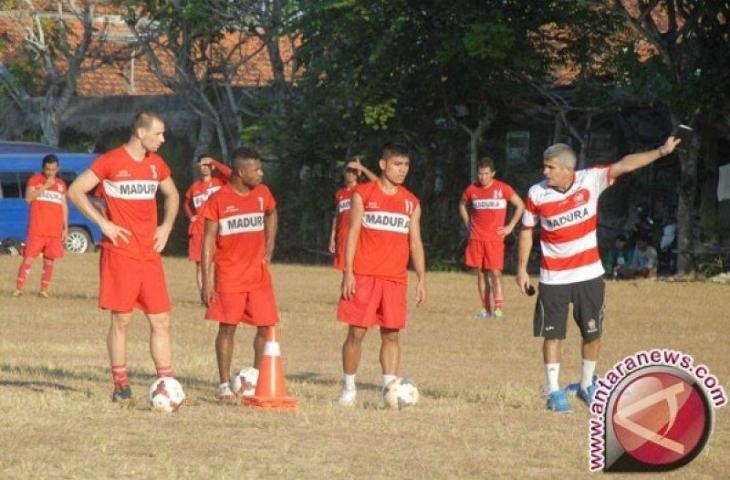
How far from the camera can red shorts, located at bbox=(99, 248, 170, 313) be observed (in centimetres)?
1249

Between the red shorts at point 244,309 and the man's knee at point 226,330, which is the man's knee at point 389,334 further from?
the man's knee at point 226,330

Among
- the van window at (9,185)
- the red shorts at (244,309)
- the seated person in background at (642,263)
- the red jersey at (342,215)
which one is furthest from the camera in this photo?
the van window at (9,185)

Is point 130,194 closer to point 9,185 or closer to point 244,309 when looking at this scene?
point 244,309

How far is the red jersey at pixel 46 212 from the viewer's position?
25.2 metres

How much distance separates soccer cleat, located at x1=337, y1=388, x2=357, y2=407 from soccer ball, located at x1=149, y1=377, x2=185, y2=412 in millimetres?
1299

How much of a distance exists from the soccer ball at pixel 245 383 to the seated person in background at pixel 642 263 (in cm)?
2161

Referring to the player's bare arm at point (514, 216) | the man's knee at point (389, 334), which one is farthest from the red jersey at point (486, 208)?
the man's knee at point (389, 334)

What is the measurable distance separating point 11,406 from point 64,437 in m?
1.63

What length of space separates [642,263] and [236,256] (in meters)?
21.7

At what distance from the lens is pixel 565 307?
12.8 meters

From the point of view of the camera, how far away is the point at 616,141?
3791 centimetres

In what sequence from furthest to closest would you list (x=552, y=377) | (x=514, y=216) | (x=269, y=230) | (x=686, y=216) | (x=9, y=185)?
(x=9, y=185), (x=686, y=216), (x=514, y=216), (x=269, y=230), (x=552, y=377)

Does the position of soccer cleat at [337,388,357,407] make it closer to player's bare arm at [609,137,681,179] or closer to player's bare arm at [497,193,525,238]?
player's bare arm at [609,137,681,179]

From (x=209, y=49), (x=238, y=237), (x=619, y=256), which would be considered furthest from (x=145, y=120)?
(x=209, y=49)
